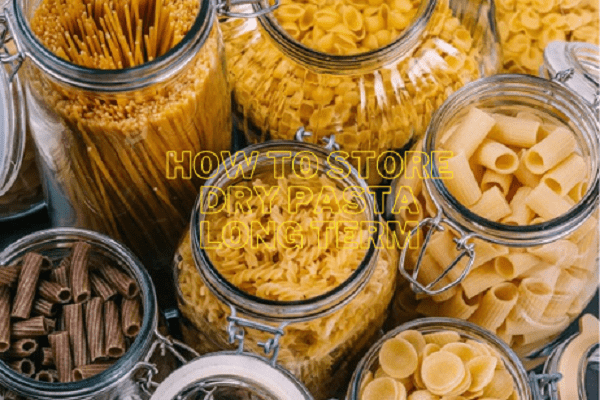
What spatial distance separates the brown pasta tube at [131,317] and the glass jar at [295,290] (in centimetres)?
5

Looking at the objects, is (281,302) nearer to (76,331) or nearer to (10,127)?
(76,331)

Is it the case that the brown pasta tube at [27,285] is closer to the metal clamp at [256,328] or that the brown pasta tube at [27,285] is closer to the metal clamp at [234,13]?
the metal clamp at [256,328]

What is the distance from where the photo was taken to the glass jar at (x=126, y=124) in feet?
2.35

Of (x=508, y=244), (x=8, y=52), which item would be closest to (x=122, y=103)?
(x=8, y=52)

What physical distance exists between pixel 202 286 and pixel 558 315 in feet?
1.21

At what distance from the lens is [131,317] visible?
2.49 feet

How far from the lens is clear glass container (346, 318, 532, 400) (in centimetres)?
78

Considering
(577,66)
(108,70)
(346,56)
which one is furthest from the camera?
(577,66)

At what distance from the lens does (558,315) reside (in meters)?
0.86

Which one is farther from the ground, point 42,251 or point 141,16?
point 141,16

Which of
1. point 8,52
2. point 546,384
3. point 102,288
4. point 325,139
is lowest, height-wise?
point 546,384

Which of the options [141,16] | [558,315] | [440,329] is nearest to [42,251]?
[141,16]

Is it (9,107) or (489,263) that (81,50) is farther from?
(489,263)

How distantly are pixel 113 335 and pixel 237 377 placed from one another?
122mm
